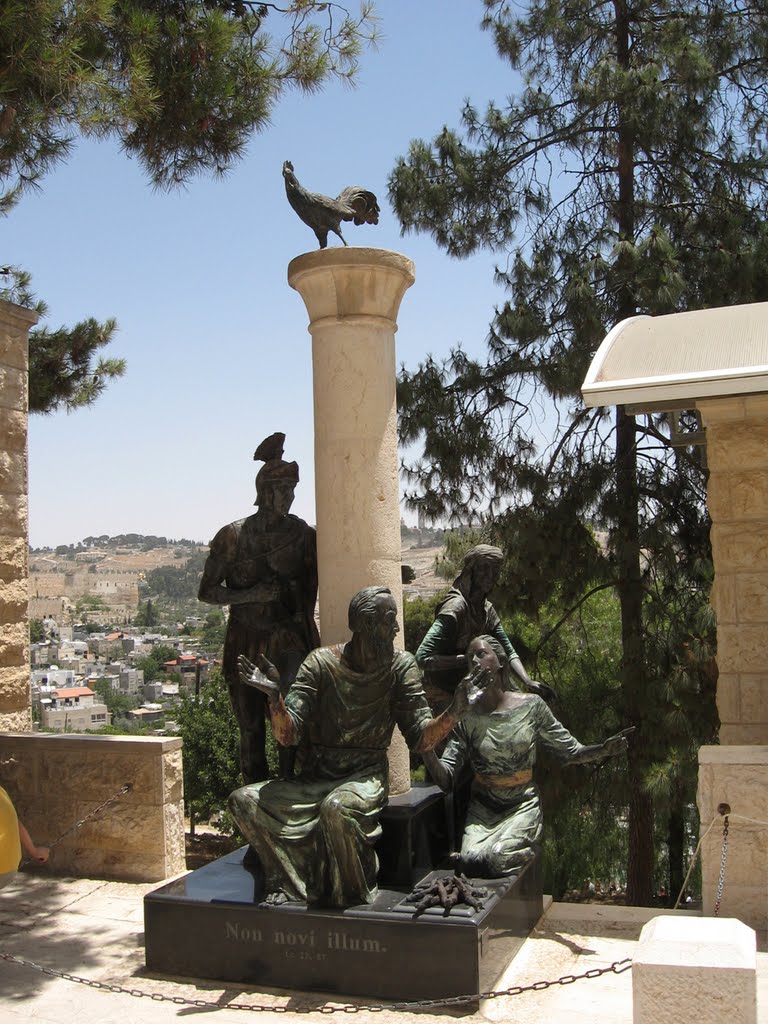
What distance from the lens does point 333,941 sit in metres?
4.34

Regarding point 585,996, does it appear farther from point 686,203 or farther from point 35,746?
point 686,203

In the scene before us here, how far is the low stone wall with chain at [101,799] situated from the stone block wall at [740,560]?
3.51 m

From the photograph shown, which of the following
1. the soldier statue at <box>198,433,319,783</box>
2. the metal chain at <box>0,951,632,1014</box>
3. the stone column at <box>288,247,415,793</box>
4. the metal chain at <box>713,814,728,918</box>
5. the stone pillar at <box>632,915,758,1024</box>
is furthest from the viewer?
the soldier statue at <box>198,433,319,783</box>

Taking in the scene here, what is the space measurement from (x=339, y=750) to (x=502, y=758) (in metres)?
0.83

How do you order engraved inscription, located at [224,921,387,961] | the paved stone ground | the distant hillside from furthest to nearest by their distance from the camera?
1. the distant hillside
2. engraved inscription, located at [224,921,387,961]
3. the paved stone ground

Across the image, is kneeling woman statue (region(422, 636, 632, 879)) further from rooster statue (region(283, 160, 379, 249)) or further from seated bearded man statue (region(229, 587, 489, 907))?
rooster statue (region(283, 160, 379, 249))

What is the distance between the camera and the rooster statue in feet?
18.2

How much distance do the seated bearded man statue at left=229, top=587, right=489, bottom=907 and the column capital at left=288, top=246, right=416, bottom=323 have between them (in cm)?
158

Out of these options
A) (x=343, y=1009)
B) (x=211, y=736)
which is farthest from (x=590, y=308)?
(x=211, y=736)

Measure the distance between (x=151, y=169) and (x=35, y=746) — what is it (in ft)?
12.4

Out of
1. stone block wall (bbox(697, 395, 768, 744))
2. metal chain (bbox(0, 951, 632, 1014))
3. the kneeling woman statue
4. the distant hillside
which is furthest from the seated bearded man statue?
the distant hillside

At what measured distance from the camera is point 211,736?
23.4m

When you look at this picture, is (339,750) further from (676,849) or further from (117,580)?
(117,580)

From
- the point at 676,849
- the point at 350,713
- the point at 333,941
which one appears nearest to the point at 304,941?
the point at 333,941
